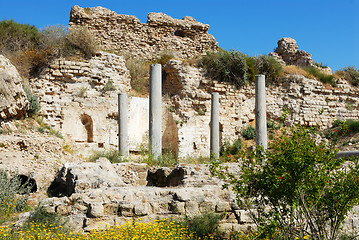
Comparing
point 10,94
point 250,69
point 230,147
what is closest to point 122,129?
point 10,94

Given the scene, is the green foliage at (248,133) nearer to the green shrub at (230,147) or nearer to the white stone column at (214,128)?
the green shrub at (230,147)

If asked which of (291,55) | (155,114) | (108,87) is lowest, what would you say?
(155,114)

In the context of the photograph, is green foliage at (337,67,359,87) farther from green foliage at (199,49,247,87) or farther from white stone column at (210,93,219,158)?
white stone column at (210,93,219,158)

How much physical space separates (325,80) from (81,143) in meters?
16.1

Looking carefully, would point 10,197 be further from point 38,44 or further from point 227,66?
point 227,66

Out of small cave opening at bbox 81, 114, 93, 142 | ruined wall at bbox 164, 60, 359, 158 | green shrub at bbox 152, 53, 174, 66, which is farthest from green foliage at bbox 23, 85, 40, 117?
green shrub at bbox 152, 53, 174, 66

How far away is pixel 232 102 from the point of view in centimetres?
2048

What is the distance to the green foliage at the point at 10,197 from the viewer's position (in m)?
7.83

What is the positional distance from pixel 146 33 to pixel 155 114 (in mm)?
10590

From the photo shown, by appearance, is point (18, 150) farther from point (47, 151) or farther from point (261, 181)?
point (261, 181)

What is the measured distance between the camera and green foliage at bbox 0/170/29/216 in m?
7.83

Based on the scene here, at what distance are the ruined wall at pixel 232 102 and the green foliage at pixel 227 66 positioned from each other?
1.46 feet

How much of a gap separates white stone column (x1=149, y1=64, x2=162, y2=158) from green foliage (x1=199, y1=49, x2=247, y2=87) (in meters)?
6.45

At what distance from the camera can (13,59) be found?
1692cm
